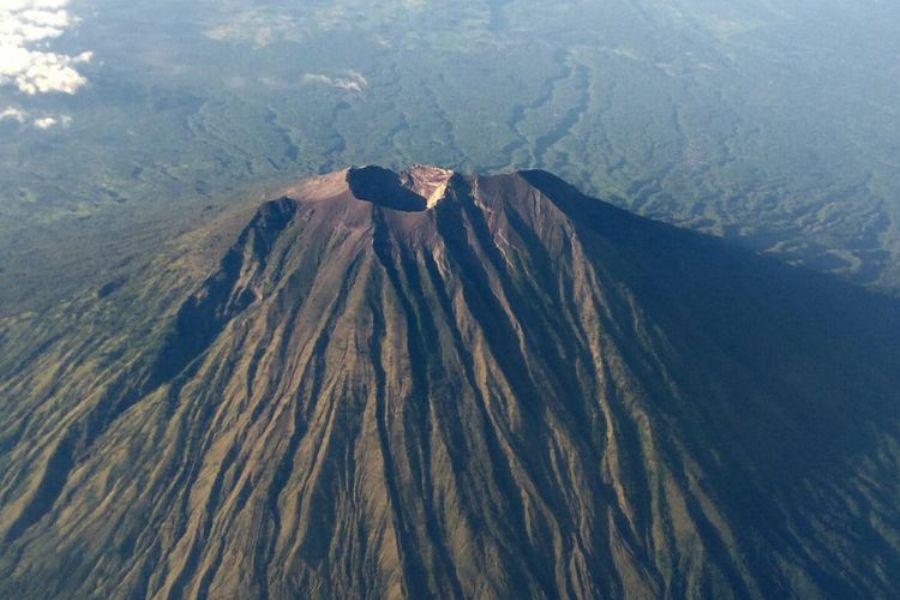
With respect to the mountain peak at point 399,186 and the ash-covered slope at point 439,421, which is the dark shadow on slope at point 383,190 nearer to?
the mountain peak at point 399,186

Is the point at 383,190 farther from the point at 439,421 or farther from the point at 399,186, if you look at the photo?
the point at 439,421

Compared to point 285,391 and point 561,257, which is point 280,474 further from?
point 561,257

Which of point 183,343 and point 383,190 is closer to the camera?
point 183,343

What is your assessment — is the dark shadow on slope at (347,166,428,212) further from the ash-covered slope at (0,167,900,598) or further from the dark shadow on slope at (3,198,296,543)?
the dark shadow on slope at (3,198,296,543)

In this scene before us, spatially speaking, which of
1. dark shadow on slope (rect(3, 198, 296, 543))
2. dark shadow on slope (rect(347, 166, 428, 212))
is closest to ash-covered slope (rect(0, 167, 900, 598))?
dark shadow on slope (rect(3, 198, 296, 543))

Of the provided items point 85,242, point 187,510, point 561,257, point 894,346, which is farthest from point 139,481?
point 894,346

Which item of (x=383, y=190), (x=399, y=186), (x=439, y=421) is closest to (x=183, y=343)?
(x=383, y=190)

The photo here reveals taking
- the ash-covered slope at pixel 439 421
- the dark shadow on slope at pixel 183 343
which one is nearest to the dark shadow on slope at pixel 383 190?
the ash-covered slope at pixel 439 421

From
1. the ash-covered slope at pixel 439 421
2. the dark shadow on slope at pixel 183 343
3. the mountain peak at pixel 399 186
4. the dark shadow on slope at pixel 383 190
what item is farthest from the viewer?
the dark shadow on slope at pixel 383 190
